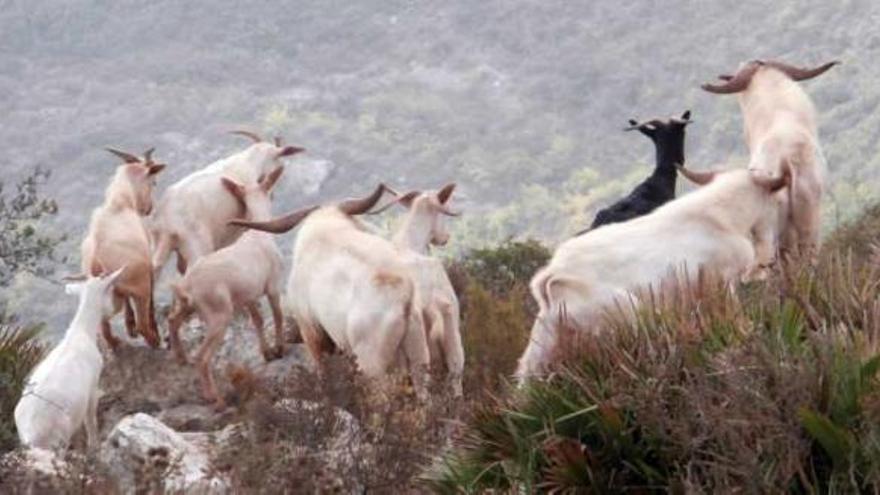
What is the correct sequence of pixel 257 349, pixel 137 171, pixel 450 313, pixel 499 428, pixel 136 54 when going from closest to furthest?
pixel 499 428
pixel 450 313
pixel 257 349
pixel 137 171
pixel 136 54

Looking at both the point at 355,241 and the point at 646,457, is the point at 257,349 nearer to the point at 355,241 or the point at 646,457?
the point at 355,241

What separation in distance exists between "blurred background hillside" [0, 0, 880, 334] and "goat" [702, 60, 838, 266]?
49830mm

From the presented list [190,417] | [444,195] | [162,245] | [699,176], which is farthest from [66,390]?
[162,245]

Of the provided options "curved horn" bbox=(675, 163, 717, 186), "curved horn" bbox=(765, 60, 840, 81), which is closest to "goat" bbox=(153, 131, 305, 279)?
"curved horn" bbox=(765, 60, 840, 81)

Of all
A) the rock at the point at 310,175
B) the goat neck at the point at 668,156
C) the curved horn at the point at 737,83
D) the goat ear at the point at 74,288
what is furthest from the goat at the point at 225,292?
the rock at the point at 310,175

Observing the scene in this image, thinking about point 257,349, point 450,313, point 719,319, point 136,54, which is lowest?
point 136,54

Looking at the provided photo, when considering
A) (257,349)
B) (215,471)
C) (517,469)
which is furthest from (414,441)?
(257,349)

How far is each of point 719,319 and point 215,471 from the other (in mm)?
2857

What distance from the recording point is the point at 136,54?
351 ft

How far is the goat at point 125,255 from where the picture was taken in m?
15.8

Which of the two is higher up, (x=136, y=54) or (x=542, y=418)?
(x=542, y=418)

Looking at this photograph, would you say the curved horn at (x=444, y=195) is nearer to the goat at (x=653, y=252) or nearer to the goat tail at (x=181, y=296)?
the goat tail at (x=181, y=296)

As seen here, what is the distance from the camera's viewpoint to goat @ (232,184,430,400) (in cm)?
1305

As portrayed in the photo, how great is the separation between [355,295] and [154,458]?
2873mm
